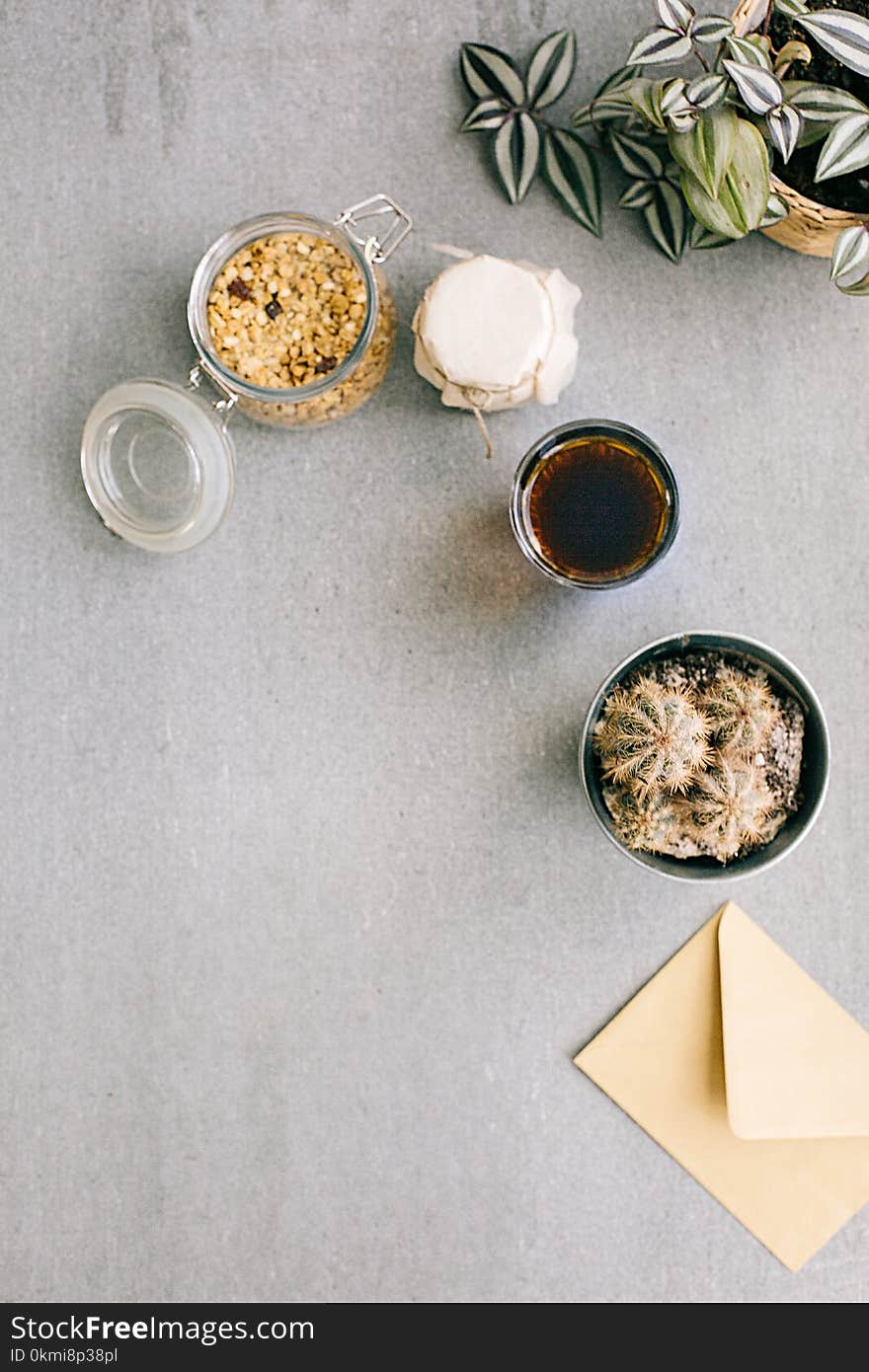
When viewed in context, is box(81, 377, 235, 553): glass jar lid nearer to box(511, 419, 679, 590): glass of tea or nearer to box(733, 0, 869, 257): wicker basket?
box(511, 419, 679, 590): glass of tea

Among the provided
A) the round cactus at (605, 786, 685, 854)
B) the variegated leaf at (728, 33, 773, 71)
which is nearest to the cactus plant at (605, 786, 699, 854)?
the round cactus at (605, 786, 685, 854)

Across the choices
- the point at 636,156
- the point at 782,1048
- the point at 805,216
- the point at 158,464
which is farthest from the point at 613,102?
the point at 782,1048

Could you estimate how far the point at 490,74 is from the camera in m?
0.87

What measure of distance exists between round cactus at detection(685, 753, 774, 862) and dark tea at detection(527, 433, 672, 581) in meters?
0.16

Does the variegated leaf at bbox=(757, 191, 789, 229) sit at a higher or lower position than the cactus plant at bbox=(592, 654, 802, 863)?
higher

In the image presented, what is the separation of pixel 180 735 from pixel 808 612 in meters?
0.51

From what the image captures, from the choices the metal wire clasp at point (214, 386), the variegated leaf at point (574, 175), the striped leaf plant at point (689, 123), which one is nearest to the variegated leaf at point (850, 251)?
the striped leaf plant at point (689, 123)

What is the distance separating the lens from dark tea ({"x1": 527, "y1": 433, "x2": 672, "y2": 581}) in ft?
2.66

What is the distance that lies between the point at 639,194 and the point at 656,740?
0.43 m

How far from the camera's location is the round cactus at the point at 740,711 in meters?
0.76

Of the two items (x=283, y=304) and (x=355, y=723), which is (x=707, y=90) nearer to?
(x=283, y=304)

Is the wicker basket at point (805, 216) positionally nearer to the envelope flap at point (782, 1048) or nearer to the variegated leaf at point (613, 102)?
the variegated leaf at point (613, 102)

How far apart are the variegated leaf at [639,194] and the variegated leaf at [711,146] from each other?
135mm

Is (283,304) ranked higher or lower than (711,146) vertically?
lower
